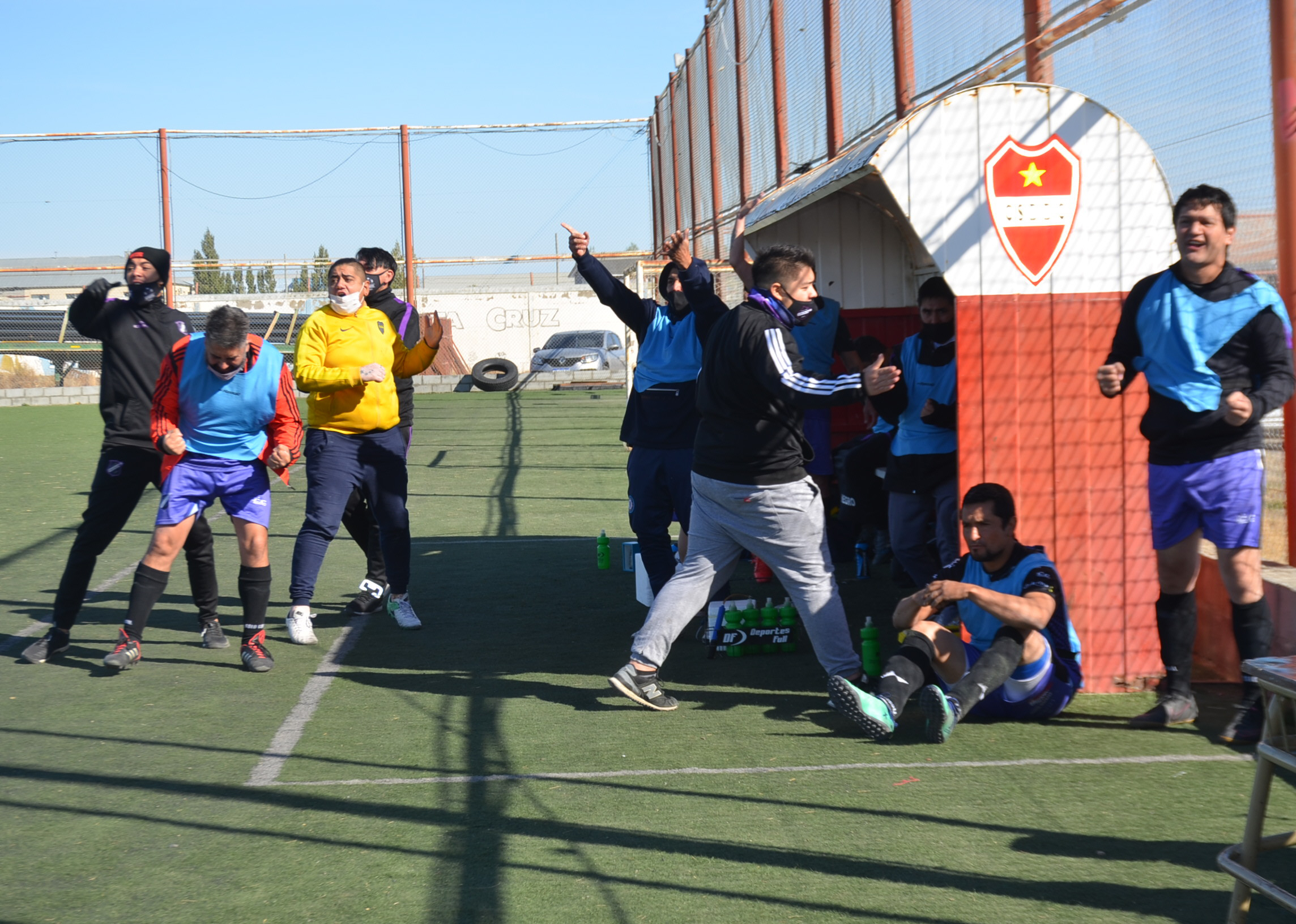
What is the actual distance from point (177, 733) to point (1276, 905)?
3872mm

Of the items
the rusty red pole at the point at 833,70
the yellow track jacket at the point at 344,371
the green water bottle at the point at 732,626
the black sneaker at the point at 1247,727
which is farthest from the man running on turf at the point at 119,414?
the rusty red pole at the point at 833,70

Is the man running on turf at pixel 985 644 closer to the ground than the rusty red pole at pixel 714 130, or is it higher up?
closer to the ground

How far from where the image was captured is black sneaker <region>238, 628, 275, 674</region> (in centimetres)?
568

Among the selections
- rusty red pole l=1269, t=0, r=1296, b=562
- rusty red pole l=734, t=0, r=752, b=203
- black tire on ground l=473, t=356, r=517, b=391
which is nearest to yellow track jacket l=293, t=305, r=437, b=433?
rusty red pole l=1269, t=0, r=1296, b=562

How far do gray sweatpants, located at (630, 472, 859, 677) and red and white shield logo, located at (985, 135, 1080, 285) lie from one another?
137cm

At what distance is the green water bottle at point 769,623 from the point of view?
592 centimetres

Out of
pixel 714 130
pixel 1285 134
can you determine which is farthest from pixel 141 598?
pixel 714 130

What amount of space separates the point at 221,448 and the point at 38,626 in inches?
78.8

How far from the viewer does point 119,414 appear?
5.90 m

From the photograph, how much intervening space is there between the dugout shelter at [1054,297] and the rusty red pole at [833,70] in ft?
17.0

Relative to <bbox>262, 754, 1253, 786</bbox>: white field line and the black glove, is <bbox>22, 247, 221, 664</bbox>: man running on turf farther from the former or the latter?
<bbox>262, 754, 1253, 786</bbox>: white field line

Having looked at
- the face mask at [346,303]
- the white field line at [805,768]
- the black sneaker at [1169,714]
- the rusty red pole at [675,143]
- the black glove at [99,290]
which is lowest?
the white field line at [805,768]

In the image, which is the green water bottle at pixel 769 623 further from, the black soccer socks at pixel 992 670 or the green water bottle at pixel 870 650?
the black soccer socks at pixel 992 670

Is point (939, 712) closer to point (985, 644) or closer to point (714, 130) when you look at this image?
point (985, 644)
